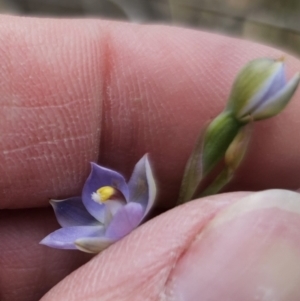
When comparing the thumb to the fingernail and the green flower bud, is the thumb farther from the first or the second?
the green flower bud

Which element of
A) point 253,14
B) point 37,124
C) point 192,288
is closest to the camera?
point 192,288

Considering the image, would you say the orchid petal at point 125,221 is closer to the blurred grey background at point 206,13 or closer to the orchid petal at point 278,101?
the orchid petal at point 278,101

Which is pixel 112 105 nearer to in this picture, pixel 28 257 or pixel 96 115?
pixel 96 115

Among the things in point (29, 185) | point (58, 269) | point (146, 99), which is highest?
point (146, 99)

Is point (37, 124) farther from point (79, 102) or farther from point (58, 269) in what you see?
point (58, 269)

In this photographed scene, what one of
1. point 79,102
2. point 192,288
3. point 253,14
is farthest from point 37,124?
point 253,14

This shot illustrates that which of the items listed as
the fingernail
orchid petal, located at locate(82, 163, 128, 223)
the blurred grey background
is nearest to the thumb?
the fingernail

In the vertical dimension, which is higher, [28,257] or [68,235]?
[68,235]

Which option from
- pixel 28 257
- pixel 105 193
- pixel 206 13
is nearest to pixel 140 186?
pixel 105 193
